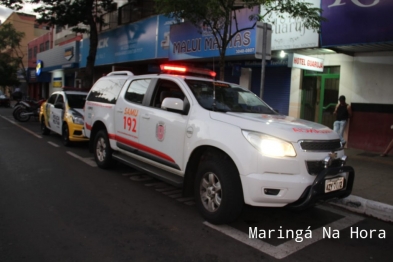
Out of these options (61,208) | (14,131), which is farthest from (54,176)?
(14,131)

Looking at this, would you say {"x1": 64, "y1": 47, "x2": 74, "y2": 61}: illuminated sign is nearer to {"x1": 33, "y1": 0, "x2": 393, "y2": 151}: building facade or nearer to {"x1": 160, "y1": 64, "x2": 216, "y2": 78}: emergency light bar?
{"x1": 33, "y1": 0, "x2": 393, "y2": 151}: building facade

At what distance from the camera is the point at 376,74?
908 centimetres

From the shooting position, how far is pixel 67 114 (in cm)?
939

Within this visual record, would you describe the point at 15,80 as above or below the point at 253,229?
above

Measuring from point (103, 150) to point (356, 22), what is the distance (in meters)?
6.43

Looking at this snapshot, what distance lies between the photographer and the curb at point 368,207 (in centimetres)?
480

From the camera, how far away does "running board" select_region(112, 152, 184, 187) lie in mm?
4750

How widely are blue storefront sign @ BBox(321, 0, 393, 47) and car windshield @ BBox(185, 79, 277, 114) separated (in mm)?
3997

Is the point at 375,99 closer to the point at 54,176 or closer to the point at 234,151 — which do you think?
the point at 234,151

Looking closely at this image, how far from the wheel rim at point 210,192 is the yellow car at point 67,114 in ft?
18.2

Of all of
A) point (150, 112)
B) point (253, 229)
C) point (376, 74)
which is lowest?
point (253, 229)

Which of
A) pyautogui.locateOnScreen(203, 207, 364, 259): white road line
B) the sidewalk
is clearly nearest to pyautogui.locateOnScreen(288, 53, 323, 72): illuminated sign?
the sidewalk

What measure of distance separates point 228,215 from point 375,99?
7053 mm

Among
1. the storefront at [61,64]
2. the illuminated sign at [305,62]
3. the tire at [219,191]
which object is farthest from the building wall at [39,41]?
the tire at [219,191]
